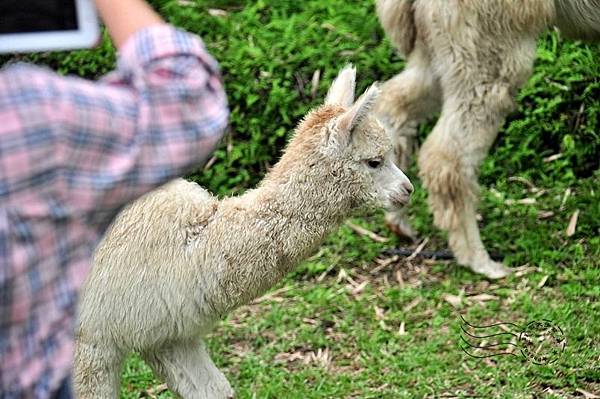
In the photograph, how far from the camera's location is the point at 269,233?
371 centimetres

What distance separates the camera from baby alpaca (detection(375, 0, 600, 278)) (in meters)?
5.50

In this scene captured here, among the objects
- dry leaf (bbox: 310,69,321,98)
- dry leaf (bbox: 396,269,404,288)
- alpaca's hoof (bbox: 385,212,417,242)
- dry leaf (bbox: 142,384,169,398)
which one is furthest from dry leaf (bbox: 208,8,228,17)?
dry leaf (bbox: 142,384,169,398)

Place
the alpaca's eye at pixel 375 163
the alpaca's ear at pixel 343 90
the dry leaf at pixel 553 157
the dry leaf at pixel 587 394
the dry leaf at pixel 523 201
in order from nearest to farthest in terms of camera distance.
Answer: the alpaca's eye at pixel 375 163 → the alpaca's ear at pixel 343 90 → the dry leaf at pixel 587 394 → the dry leaf at pixel 523 201 → the dry leaf at pixel 553 157

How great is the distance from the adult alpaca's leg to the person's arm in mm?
4178

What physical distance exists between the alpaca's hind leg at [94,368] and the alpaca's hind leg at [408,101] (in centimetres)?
275

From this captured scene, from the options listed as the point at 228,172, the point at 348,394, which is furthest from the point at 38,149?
the point at 228,172

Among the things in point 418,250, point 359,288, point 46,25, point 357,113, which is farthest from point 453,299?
point 46,25

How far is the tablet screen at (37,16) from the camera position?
4.67ft

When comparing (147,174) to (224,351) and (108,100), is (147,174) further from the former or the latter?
(224,351)

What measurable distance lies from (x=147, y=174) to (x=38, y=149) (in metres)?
0.18

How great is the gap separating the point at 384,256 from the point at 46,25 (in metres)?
4.93

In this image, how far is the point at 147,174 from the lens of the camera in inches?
60.2

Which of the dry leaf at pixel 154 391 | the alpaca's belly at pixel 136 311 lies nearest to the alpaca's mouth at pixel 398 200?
the alpaca's belly at pixel 136 311

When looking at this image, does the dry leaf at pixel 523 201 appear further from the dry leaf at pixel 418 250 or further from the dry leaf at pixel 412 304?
the dry leaf at pixel 412 304
